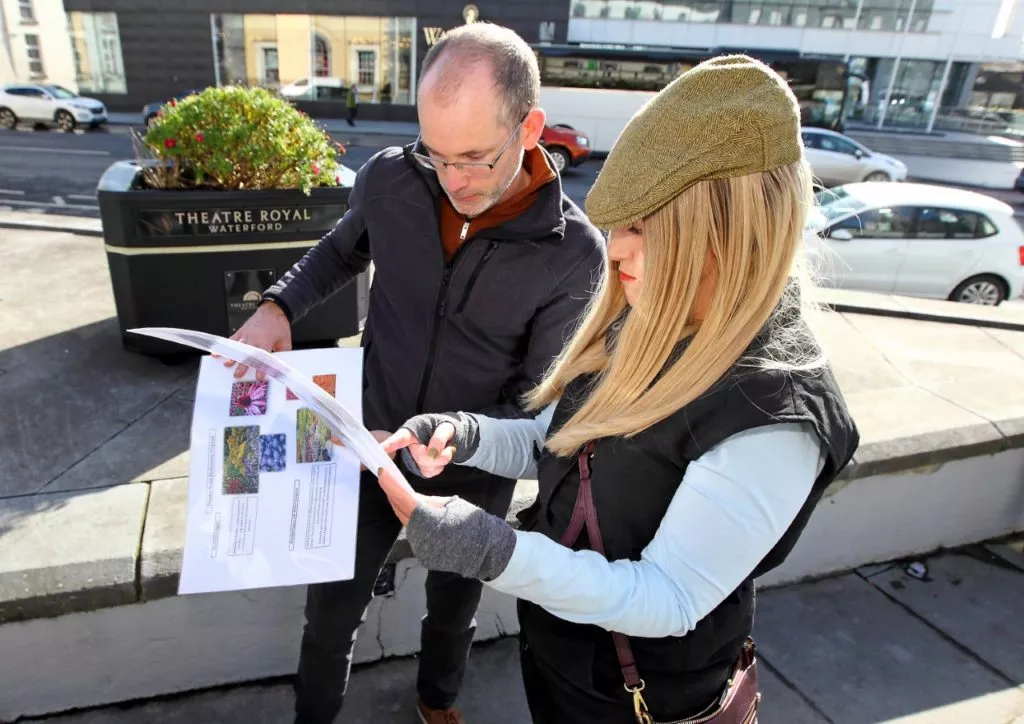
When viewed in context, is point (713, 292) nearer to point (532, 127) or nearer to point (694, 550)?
point (694, 550)

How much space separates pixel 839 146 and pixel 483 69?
18206 millimetres

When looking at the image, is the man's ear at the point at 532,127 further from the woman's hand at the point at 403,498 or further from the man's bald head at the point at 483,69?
the woman's hand at the point at 403,498

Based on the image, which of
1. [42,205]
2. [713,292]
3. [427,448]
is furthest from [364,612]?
[42,205]

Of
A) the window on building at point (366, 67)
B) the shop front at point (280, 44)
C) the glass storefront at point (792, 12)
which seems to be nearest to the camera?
the shop front at point (280, 44)

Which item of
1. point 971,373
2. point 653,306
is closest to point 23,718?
point 653,306

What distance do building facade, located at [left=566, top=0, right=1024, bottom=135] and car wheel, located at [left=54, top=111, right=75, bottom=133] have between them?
19371 mm

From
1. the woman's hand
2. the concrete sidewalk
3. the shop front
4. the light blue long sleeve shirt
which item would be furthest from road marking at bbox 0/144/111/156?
the light blue long sleeve shirt

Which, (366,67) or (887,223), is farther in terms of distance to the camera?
(366,67)

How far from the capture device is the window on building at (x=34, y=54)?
93.2ft

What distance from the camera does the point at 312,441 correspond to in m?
1.65

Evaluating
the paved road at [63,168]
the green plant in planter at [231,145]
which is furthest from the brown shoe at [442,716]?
the paved road at [63,168]

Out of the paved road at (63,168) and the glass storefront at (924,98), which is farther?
the glass storefront at (924,98)

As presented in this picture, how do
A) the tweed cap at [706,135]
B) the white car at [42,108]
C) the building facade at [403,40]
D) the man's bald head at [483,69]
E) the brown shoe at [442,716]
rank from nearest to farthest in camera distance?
1. the tweed cap at [706,135]
2. the man's bald head at [483,69]
3. the brown shoe at [442,716]
4. the white car at [42,108]
5. the building facade at [403,40]

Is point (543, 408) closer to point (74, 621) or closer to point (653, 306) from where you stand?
point (653, 306)
